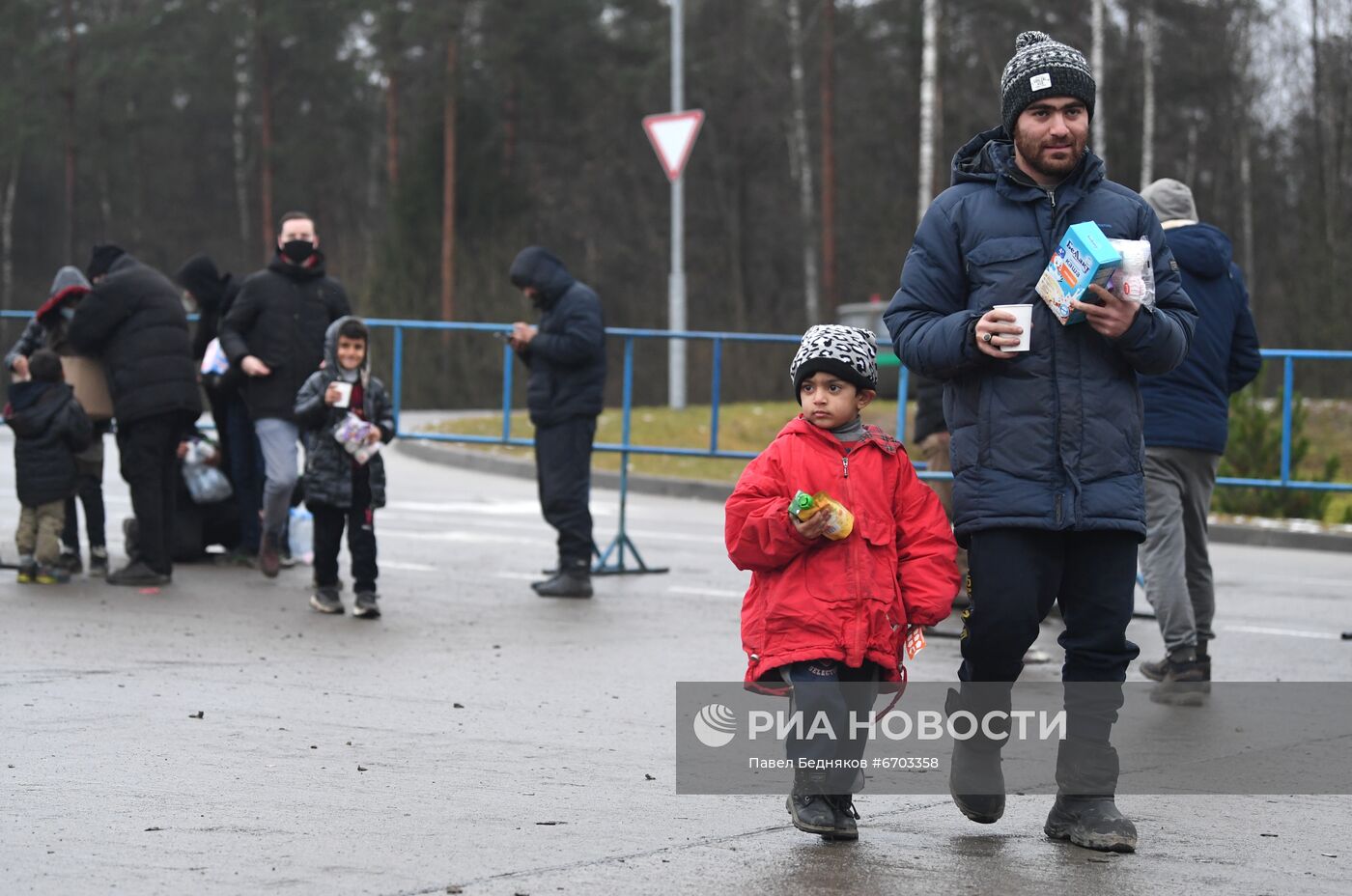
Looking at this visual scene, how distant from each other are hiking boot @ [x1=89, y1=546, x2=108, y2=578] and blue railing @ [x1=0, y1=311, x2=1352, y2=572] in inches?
89.0

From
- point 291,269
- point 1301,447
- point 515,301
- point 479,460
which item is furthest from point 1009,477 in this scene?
point 515,301

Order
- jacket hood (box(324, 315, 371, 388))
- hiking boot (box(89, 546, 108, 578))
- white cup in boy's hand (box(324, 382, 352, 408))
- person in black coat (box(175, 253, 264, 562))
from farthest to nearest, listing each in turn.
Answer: person in black coat (box(175, 253, 264, 562))
hiking boot (box(89, 546, 108, 578))
jacket hood (box(324, 315, 371, 388))
white cup in boy's hand (box(324, 382, 352, 408))

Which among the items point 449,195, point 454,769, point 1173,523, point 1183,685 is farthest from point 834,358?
point 449,195

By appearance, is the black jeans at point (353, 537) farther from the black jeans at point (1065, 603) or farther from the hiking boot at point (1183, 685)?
the black jeans at point (1065, 603)

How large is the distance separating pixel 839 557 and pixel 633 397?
29.5ft

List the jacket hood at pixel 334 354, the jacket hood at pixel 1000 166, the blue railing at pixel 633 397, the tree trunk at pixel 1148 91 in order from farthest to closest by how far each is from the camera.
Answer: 1. the tree trunk at pixel 1148 91
2. the blue railing at pixel 633 397
3. the jacket hood at pixel 334 354
4. the jacket hood at pixel 1000 166

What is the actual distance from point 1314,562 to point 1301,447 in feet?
4.79

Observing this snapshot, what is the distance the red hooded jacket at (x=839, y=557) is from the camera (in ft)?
16.7

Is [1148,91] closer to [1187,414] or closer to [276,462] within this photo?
[276,462]

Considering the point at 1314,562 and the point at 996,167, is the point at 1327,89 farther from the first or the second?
the point at 996,167

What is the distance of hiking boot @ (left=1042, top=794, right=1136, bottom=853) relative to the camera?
16.7ft

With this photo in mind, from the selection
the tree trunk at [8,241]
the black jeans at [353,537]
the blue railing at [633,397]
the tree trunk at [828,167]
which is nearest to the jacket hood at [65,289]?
the blue railing at [633,397]

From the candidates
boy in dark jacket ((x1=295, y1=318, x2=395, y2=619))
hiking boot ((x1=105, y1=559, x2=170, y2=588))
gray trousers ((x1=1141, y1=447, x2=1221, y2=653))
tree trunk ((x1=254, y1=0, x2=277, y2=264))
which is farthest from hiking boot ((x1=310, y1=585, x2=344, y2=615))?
tree trunk ((x1=254, y1=0, x2=277, y2=264))

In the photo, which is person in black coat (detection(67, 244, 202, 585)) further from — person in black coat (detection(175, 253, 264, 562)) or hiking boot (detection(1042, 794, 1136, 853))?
hiking boot (detection(1042, 794, 1136, 853))
